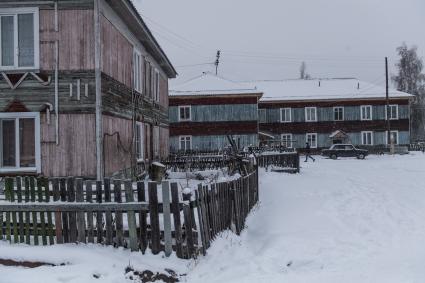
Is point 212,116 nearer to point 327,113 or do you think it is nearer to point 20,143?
point 327,113

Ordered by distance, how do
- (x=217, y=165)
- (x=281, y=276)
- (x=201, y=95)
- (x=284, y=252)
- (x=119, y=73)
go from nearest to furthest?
(x=281, y=276) < (x=284, y=252) < (x=119, y=73) < (x=217, y=165) < (x=201, y=95)

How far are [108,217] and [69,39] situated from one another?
755cm

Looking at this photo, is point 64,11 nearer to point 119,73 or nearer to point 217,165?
point 119,73

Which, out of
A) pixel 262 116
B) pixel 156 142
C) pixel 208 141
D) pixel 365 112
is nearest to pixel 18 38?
pixel 156 142

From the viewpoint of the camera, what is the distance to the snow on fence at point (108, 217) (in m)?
7.43

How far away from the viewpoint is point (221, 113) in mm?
45344

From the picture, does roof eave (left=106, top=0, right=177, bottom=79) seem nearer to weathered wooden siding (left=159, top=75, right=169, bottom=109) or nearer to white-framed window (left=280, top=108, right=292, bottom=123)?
weathered wooden siding (left=159, top=75, right=169, bottom=109)

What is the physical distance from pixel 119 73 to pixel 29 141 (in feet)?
13.3

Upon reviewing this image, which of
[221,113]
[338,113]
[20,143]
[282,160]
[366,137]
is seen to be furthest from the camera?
[338,113]

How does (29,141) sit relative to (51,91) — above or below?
below

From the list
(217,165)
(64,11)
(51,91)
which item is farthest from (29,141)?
(217,165)

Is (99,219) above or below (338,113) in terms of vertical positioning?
below

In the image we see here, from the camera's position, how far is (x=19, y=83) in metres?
13.6

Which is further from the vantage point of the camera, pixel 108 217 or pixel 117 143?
pixel 117 143
